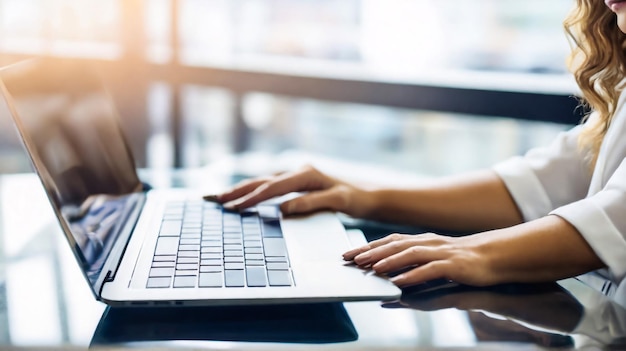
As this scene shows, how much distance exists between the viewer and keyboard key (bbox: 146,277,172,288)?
0.62m

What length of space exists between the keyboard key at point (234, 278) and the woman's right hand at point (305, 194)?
26 cm

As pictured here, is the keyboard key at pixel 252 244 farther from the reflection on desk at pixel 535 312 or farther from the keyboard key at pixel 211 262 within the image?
the reflection on desk at pixel 535 312

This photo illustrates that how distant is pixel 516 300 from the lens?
26.0 inches

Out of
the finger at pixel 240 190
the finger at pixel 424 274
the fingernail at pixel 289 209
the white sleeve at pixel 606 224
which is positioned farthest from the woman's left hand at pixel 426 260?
the finger at pixel 240 190

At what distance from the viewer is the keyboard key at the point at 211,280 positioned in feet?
2.04

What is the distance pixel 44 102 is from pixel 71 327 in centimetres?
35

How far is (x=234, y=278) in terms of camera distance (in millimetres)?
640

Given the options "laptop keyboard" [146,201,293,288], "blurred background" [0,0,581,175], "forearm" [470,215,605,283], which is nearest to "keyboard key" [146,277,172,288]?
"laptop keyboard" [146,201,293,288]

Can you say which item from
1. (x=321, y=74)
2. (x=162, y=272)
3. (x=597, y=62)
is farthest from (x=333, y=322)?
(x=321, y=74)

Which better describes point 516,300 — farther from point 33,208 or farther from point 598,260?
point 33,208

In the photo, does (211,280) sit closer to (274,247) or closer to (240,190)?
(274,247)

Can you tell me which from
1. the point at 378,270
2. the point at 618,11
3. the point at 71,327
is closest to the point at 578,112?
the point at 618,11

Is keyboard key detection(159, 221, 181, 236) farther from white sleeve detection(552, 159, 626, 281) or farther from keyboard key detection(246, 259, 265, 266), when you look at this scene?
white sleeve detection(552, 159, 626, 281)

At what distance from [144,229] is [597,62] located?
2.23 ft
